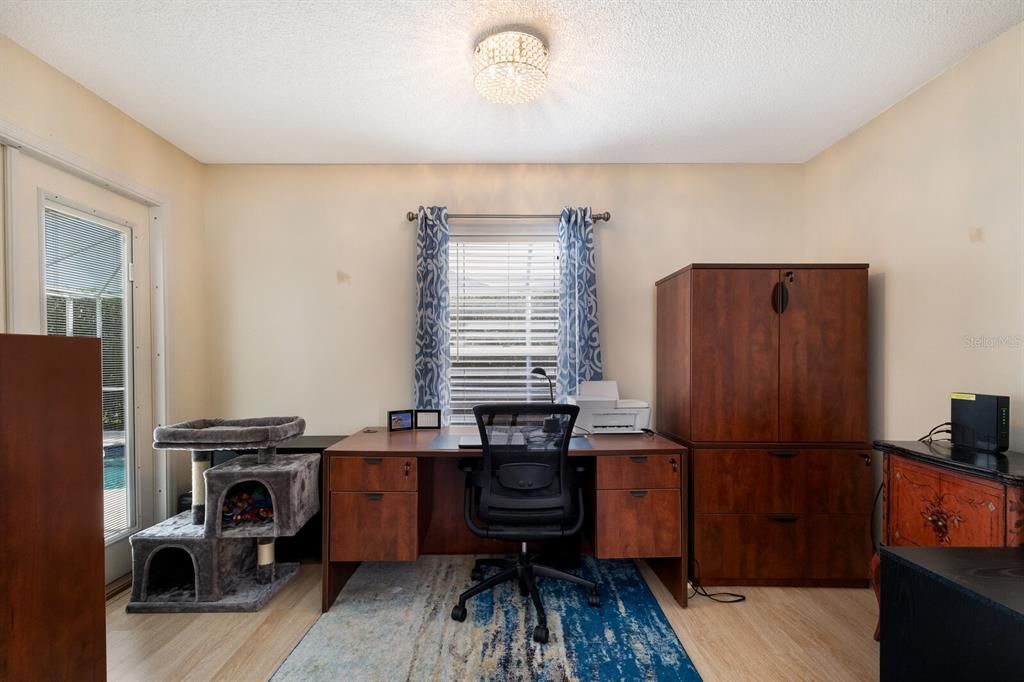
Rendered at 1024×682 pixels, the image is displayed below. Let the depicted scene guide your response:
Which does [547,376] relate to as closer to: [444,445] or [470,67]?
[444,445]

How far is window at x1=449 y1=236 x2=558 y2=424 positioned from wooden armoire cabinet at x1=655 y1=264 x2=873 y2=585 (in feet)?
3.26

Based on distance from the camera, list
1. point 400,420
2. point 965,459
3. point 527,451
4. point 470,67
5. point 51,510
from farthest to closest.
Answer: point 400,420 → point 527,451 → point 470,67 → point 965,459 → point 51,510

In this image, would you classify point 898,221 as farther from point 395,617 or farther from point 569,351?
point 395,617

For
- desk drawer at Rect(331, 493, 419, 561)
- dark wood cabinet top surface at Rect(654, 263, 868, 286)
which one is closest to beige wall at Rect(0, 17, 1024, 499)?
dark wood cabinet top surface at Rect(654, 263, 868, 286)

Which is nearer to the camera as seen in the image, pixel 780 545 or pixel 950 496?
pixel 950 496

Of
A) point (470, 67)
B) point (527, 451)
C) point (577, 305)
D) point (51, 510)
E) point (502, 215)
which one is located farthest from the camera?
point (502, 215)

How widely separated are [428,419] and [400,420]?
0.58ft

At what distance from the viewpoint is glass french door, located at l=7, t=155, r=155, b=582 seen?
1967 millimetres

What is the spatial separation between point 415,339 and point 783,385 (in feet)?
7.32

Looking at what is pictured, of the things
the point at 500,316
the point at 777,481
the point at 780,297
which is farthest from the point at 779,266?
the point at 500,316

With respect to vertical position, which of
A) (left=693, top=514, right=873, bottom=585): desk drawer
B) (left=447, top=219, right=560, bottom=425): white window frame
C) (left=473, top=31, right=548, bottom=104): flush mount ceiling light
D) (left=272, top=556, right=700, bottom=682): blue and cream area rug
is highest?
(left=473, top=31, right=548, bottom=104): flush mount ceiling light

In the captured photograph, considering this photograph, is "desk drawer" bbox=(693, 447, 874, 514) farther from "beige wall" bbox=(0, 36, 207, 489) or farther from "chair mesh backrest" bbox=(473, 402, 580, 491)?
"beige wall" bbox=(0, 36, 207, 489)

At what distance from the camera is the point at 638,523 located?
88.8 inches

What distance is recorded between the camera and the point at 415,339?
2.98 meters
